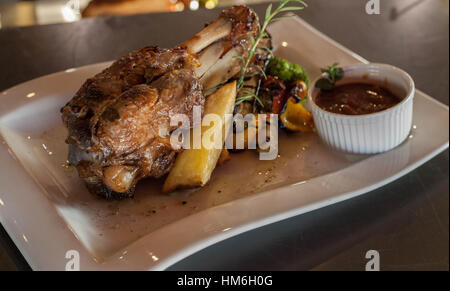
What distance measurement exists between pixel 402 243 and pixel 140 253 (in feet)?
3.06

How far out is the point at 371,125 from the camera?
2.06 m

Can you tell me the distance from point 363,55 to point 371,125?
3.75 ft

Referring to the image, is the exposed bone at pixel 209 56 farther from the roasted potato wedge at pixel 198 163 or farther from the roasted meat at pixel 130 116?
the roasted potato wedge at pixel 198 163

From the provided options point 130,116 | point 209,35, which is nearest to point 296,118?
point 209,35

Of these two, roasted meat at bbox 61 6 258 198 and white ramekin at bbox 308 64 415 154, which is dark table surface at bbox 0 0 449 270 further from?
roasted meat at bbox 61 6 258 198

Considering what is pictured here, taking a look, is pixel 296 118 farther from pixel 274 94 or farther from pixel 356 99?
pixel 356 99

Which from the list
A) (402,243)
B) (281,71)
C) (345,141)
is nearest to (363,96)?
(345,141)

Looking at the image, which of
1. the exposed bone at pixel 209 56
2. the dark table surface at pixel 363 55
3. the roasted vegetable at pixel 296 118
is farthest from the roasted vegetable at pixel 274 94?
the dark table surface at pixel 363 55

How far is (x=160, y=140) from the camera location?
1853 mm

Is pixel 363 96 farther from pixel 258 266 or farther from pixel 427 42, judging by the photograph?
pixel 427 42

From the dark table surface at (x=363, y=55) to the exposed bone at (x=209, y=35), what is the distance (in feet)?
2.45

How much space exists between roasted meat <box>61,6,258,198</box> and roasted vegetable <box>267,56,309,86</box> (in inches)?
18.5

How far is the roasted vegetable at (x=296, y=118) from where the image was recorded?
7.48 ft

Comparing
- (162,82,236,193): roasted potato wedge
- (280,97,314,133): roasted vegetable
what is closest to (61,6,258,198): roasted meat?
(162,82,236,193): roasted potato wedge
